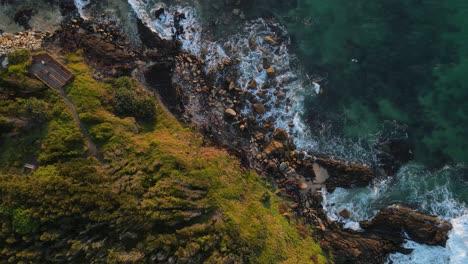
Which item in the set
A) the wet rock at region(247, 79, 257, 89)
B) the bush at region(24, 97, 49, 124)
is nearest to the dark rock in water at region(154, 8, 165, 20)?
the wet rock at region(247, 79, 257, 89)

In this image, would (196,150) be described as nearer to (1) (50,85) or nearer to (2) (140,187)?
(2) (140,187)

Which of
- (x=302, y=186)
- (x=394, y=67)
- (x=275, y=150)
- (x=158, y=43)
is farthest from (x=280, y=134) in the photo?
(x=158, y=43)

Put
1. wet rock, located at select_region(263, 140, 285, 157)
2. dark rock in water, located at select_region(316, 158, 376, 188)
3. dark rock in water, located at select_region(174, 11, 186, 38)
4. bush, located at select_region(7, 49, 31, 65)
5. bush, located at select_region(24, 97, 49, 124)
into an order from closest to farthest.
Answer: bush, located at select_region(24, 97, 49, 124) < bush, located at select_region(7, 49, 31, 65) < dark rock in water, located at select_region(316, 158, 376, 188) < wet rock, located at select_region(263, 140, 285, 157) < dark rock in water, located at select_region(174, 11, 186, 38)

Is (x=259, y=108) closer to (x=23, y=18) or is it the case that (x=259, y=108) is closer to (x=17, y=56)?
(x=17, y=56)

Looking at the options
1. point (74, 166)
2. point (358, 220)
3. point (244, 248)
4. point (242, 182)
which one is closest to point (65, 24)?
point (74, 166)

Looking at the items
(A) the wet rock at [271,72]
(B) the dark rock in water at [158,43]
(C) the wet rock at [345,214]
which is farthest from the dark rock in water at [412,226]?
(B) the dark rock in water at [158,43]

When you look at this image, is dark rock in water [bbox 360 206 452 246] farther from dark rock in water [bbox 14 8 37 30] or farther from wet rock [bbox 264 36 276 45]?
dark rock in water [bbox 14 8 37 30]
